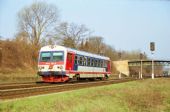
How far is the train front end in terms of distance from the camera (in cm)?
2545

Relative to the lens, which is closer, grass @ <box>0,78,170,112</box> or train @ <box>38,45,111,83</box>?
grass @ <box>0,78,170,112</box>

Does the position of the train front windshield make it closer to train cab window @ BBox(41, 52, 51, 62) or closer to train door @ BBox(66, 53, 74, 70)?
train cab window @ BBox(41, 52, 51, 62)

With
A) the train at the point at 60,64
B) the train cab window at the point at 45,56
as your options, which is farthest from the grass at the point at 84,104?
the train cab window at the point at 45,56

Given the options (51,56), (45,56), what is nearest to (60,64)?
(51,56)

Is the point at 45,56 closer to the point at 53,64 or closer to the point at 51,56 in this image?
the point at 51,56

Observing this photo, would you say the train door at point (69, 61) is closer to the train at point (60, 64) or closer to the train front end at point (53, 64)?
the train at point (60, 64)

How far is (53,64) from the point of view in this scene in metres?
26.0

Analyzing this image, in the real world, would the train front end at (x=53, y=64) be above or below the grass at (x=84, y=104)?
above

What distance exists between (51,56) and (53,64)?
79cm

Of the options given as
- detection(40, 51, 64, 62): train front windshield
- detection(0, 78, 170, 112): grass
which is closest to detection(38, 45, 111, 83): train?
detection(40, 51, 64, 62): train front windshield

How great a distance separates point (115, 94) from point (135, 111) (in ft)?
13.3

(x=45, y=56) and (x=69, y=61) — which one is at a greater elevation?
(x=45, y=56)

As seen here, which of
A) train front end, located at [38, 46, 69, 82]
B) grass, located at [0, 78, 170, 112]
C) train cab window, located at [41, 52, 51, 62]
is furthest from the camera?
train cab window, located at [41, 52, 51, 62]

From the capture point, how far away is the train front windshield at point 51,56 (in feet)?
84.8
